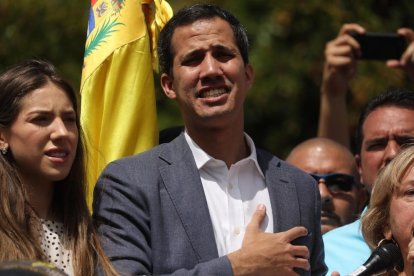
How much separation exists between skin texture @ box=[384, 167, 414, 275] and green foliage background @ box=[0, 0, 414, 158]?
381cm

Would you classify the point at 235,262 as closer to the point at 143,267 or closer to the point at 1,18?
the point at 143,267

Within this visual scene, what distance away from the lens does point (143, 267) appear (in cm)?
472

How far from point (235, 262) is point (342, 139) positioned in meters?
3.13

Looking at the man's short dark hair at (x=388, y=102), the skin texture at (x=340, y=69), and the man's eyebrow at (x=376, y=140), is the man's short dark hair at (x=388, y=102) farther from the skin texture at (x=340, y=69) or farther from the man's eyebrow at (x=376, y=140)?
the skin texture at (x=340, y=69)

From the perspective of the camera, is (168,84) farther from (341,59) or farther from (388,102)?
(341,59)

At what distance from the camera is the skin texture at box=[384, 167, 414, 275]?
205 inches

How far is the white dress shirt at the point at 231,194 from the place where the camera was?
4.95 m

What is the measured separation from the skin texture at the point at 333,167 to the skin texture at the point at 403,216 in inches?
52.4

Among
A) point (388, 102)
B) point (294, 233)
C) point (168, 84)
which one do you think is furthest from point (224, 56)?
point (388, 102)

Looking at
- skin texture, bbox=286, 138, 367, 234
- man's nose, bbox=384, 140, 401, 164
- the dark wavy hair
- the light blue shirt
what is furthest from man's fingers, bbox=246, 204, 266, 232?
skin texture, bbox=286, 138, 367, 234

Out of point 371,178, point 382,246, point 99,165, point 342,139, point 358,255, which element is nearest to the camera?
point 382,246

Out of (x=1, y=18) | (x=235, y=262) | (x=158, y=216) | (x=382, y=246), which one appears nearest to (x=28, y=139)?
(x=158, y=216)

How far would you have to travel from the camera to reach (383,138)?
6.51 metres

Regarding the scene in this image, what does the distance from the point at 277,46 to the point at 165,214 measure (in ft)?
16.8
